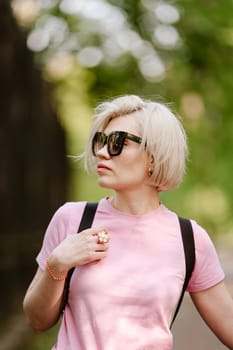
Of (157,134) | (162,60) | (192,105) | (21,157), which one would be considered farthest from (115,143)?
(192,105)

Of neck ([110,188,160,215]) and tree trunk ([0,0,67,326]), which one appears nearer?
neck ([110,188,160,215])

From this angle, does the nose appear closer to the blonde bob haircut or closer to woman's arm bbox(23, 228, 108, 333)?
the blonde bob haircut

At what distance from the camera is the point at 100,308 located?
3.32m

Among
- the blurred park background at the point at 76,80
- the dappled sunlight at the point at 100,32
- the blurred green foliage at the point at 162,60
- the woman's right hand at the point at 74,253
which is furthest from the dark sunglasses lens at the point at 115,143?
the dappled sunlight at the point at 100,32

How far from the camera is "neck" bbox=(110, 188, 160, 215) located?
3508 millimetres

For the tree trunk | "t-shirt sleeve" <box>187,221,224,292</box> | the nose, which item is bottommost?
the tree trunk

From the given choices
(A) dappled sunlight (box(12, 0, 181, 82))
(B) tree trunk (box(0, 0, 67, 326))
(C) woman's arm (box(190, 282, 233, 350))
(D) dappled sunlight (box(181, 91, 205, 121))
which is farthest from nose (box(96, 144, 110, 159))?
(D) dappled sunlight (box(181, 91, 205, 121))

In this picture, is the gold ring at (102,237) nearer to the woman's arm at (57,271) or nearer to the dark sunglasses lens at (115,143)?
the woman's arm at (57,271)

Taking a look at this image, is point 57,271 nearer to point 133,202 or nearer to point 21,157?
point 133,202

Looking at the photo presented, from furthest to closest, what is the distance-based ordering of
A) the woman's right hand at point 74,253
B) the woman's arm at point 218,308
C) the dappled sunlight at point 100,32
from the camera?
the dappled sunlight at point 100,32 < the woman's arm at point 218,308 < the woman's right hand at point 74,253

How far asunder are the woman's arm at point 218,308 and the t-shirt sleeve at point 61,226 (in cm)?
46

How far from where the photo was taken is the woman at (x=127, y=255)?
3322 mm

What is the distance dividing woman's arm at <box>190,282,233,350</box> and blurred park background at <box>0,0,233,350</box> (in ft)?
26.9

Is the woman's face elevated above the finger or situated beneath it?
elevated above
